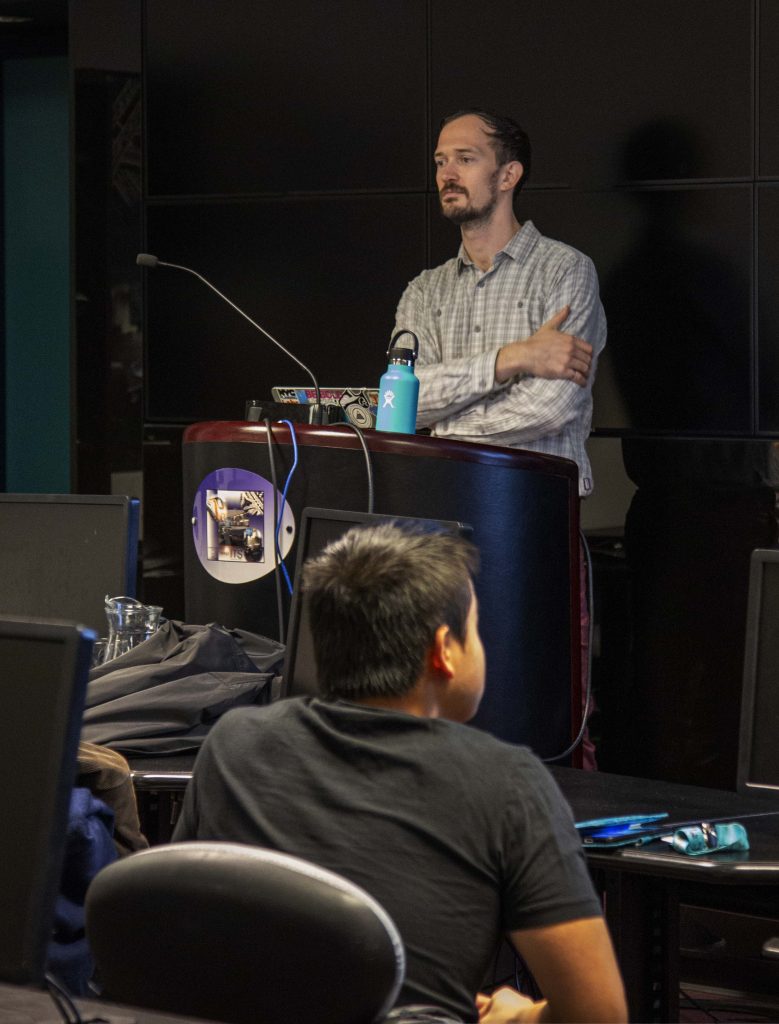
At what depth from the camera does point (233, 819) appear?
1501 mm

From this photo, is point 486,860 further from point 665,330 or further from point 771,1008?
point 665,330

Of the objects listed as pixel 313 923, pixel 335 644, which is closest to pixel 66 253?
pixel 335 644

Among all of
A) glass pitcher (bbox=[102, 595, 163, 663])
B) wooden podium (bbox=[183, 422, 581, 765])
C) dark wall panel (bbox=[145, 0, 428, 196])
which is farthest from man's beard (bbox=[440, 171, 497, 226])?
glass pitcher (bbox=[102, 595, 163, 663])

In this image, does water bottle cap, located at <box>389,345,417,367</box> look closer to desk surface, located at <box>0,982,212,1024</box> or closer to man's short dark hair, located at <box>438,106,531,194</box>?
man's short dark hair, located at <box>438,106,531,194</box>

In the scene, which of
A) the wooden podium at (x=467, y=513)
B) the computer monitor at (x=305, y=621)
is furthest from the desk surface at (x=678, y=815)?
the computer monitor at (x=305, y=621)

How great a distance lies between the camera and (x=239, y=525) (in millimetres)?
2691

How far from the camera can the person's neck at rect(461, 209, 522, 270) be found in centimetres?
386

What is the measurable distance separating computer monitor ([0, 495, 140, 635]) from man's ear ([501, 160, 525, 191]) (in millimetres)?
1561

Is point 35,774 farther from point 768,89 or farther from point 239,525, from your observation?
point 768,89

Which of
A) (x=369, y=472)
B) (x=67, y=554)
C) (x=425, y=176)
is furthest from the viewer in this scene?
(x=425, y=176)

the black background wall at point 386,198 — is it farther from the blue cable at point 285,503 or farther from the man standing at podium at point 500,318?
the blue cable at point 285,503

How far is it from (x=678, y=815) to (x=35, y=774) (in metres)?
1.11

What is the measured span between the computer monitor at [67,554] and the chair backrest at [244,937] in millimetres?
1515

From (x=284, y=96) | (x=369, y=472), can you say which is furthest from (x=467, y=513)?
(x=284, y=96)
